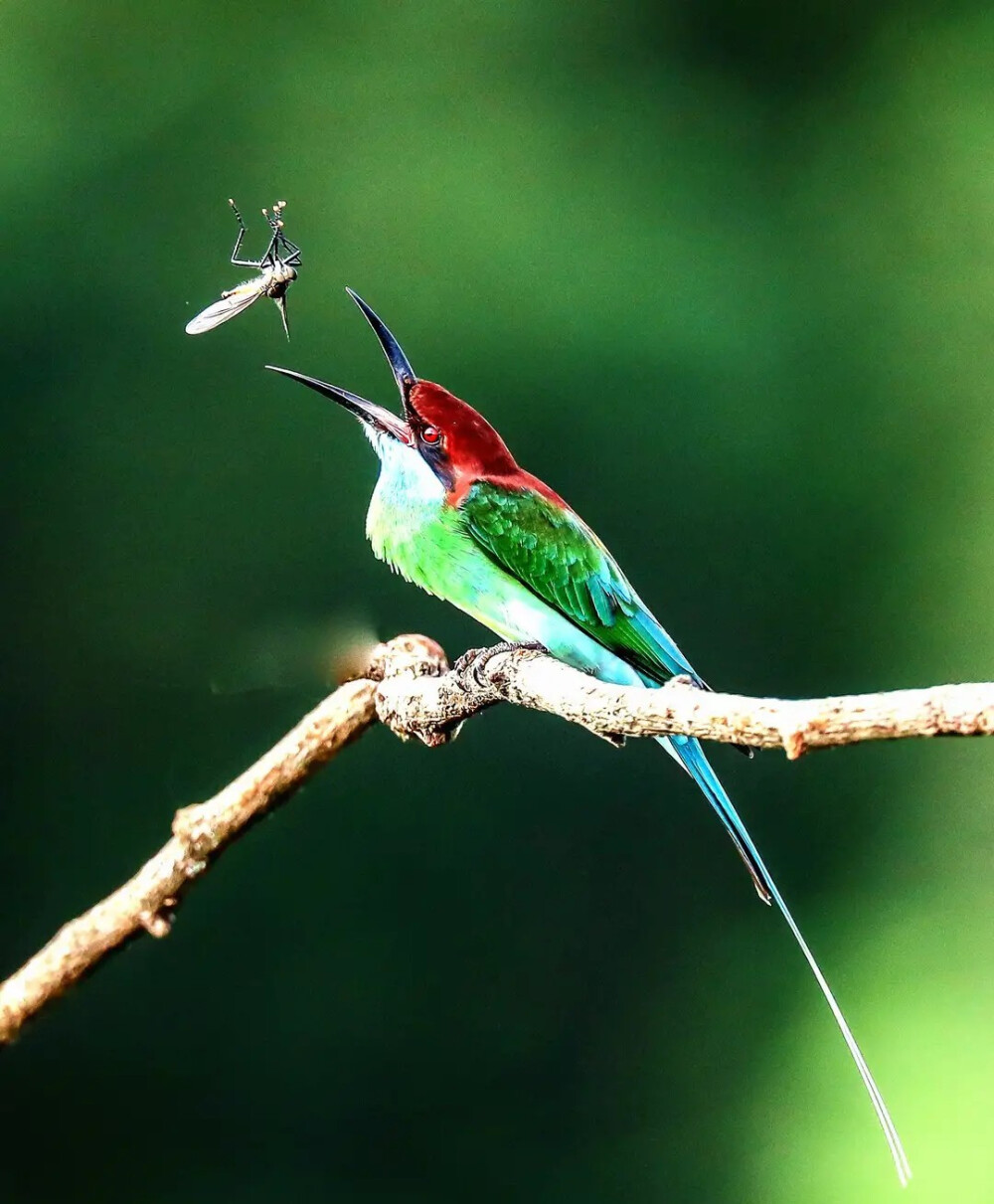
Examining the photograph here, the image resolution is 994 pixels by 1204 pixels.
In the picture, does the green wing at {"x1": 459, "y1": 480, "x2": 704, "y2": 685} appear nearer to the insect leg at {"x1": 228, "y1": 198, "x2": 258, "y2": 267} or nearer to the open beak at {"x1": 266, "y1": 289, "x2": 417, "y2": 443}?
the open beak at {"x1": 266, "y1": 289, "x2": 417, "y2": 443}

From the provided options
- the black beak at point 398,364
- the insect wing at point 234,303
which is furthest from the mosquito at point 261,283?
the black beak at point 398,364

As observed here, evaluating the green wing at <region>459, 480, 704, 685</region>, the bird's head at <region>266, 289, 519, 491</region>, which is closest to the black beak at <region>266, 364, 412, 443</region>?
the bird's head at <region>266, 289, 519, 491</region>

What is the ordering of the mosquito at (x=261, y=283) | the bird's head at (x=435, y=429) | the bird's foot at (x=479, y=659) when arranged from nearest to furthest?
the bird's foot at (x=479, y=659), the bird's head at (x=435, y=429), the mosquito at (x=261, y=283)

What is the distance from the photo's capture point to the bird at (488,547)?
6.35ft

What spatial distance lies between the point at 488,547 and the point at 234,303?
638 millimetres

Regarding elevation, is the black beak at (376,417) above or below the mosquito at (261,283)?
below

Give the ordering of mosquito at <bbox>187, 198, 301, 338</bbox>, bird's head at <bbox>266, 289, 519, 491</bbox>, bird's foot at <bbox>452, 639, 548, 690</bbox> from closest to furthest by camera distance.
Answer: bird's foot at <bbox>452, 639, 548, 690</bbox> < bird's head at <bbox>266, 289, 519, 491</bbox> < mosquito at <bbox>187, 198, 301, 338</bbox>

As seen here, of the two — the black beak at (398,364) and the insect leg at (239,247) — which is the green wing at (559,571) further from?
the insect leg at (239,247)

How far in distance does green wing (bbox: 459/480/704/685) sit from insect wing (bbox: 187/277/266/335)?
55 centimetres

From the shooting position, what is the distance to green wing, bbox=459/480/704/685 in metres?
1.95

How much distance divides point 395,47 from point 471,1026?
1829 mm

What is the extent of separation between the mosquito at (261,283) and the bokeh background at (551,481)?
0.21ft

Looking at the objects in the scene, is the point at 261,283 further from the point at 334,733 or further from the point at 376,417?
the point at 334,733

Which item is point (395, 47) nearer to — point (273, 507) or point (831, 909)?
point (273, 507)
